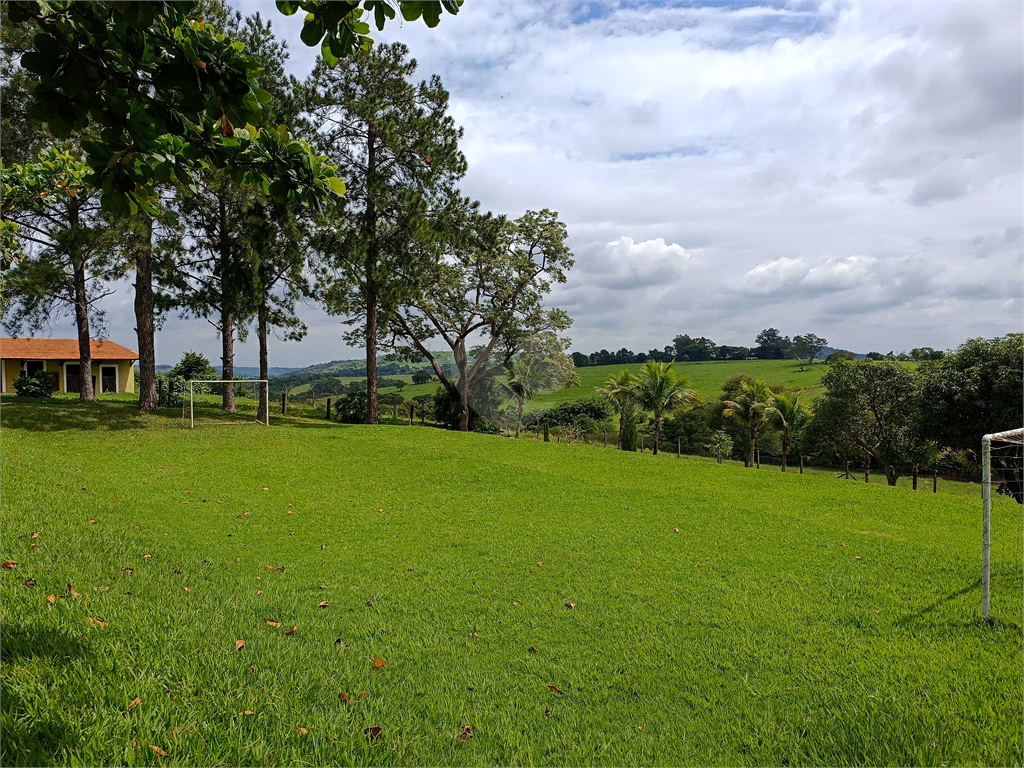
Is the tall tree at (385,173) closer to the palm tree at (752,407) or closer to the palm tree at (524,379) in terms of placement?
the palm tree at (524,379)

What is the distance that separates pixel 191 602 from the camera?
173 inches

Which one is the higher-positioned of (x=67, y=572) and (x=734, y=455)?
(x=67, y=572)

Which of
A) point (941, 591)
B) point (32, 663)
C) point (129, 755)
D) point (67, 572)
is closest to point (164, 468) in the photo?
point (67, 572)

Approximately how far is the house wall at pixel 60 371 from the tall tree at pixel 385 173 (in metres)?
23.1

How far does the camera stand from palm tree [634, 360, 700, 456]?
27797mm

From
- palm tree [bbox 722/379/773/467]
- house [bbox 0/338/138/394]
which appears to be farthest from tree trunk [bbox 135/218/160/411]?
palm tree [bbox 722/379/773/467]

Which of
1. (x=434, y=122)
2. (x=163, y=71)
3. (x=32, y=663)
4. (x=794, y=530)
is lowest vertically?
(x=794, y=530)

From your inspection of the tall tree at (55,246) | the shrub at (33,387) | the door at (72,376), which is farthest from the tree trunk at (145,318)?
the door at (72,376)

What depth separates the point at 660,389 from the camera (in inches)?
1095

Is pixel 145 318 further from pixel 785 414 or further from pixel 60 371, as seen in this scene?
pixel 785 414

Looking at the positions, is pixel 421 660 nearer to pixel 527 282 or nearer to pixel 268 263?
pixel 268 263

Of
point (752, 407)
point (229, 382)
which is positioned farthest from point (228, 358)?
point (752, 407)

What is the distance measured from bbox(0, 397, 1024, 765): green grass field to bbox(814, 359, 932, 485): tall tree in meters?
20.5

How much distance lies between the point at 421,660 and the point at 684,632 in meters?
2.28
